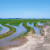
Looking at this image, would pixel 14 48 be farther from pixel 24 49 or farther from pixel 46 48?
pixel 46 48

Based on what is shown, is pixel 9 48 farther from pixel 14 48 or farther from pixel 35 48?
pixel 35 48


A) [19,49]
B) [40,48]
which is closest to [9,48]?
[19,49]

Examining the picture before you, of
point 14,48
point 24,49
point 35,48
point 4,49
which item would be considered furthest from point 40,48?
point 4,49

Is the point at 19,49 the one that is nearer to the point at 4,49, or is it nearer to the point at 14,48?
the point at 14,48

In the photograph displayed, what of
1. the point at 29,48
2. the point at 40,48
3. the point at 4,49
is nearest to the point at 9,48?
the point at 4,49

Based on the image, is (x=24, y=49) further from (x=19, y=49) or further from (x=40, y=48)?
(x=40, y=48)

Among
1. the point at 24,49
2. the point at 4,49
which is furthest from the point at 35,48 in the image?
the point at 4,49

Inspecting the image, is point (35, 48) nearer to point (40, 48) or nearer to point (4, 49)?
point (40, 48)
